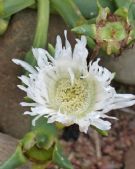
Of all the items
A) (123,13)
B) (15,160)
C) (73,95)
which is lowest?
(15,160)

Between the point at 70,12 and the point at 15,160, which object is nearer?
the point at 15,160

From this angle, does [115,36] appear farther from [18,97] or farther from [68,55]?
[18,97]

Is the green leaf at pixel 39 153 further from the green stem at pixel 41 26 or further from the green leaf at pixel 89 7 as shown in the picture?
the green leaf at pixel 89 7

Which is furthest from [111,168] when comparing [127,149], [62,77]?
[62,77]

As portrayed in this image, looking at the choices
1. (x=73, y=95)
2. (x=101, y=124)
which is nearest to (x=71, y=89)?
(x=73, y=95)

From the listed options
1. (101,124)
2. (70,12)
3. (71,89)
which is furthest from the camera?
(70,12)

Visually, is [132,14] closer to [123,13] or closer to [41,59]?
[123,13]
